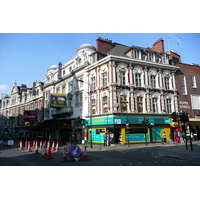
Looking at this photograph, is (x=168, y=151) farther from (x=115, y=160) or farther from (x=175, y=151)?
(x=115, y=160)

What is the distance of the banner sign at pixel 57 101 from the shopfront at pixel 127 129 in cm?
819

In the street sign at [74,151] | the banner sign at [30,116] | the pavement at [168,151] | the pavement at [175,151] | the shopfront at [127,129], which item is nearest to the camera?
the street sign at [74,151]

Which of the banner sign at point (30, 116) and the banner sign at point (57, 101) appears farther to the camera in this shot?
the banner sign at point (30, 116)

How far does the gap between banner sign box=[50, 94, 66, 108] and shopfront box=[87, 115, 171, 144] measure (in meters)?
8.19

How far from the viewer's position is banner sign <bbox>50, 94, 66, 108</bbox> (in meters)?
33.3

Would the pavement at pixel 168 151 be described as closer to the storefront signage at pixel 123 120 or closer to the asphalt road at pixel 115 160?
the asphalt road at pixel 115 160

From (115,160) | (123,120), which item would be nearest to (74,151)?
(115,160)

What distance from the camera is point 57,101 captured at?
33.9 metres

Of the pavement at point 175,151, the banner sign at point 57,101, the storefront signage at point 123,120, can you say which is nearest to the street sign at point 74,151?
the pavement at point 175,151


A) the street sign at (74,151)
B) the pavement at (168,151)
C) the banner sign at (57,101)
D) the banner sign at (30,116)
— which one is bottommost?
the pavement at (168,151)

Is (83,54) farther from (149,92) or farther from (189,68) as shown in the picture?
(189,68)

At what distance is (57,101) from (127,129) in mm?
15921

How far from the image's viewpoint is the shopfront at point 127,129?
24.3m

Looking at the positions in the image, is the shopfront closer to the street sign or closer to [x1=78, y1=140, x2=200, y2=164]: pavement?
[x1=78, y1=140, x2=200, y2=164]: pavement
